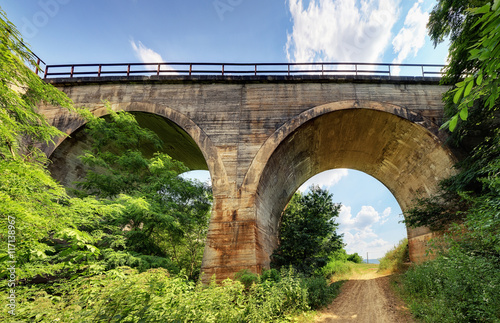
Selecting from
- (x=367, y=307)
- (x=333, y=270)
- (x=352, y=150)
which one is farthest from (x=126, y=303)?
(x=333, y=270)

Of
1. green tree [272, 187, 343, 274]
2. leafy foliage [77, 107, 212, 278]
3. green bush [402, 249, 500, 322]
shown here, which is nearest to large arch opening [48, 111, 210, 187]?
leafy foliage [77, 107, 212, 278]

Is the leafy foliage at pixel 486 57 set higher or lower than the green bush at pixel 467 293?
higher

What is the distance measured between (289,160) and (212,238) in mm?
5198

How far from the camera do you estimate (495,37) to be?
1562mm

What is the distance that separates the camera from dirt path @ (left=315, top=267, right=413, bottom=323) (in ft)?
23.5

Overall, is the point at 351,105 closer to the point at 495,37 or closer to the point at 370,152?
the point at 370,152

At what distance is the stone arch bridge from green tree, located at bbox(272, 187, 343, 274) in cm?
118

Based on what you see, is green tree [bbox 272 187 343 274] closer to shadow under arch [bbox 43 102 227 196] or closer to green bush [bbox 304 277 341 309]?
green bush [bbox 304 277 341 309]

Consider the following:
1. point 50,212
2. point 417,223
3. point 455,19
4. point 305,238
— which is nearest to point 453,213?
point 417,223

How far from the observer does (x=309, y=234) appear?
43.0 feet

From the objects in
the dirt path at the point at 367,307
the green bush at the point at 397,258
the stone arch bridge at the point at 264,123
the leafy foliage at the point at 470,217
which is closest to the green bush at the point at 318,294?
the dirt path at the point at 367,307

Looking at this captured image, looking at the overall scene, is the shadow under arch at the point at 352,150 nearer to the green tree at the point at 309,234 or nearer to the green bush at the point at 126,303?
the green tree at the point at 309,234

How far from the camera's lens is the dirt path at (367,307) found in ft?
23.5

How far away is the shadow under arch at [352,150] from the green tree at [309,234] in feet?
2.85
